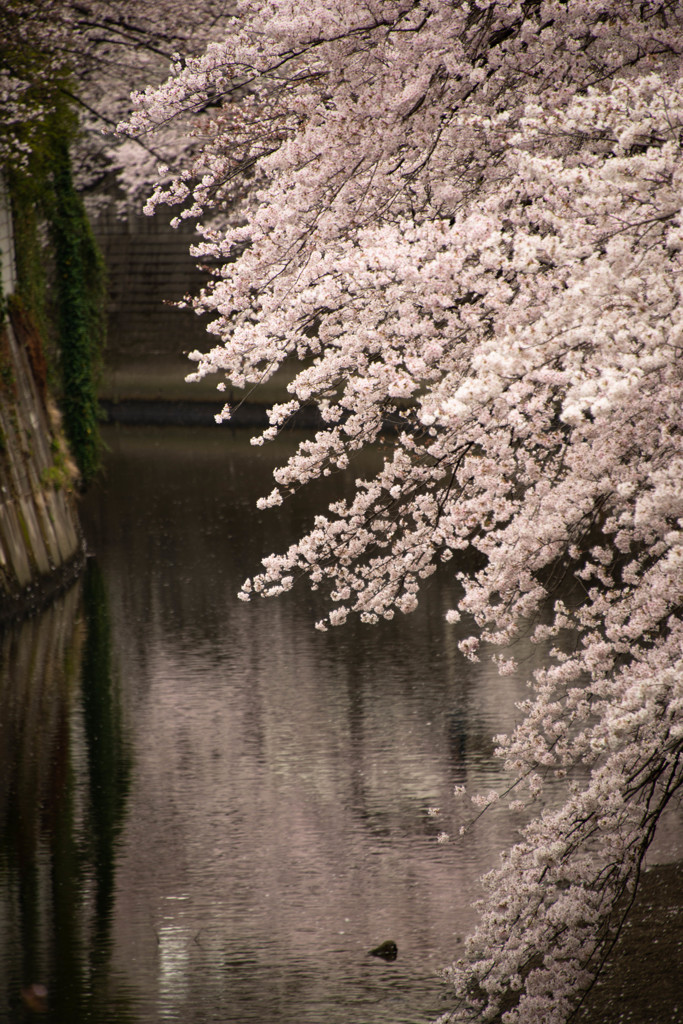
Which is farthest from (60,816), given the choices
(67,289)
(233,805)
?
(67,289)

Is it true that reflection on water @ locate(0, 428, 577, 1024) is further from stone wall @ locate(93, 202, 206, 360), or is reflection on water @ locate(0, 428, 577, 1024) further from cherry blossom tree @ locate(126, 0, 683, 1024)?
stone wall @ locate(93, 202, 206, 360)

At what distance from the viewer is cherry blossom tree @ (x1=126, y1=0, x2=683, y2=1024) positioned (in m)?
3.96

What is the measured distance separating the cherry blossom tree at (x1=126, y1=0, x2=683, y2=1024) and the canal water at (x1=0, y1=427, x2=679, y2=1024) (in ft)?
3.59

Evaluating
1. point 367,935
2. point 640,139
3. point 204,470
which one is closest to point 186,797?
point 367,935

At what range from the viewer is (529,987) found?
4996mm

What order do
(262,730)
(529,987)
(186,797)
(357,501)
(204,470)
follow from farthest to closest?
(204,470)
(262,730)
(186,797)
(357,501)
(529,987)

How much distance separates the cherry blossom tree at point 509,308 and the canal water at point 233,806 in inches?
43.0

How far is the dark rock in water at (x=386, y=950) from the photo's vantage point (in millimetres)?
6707

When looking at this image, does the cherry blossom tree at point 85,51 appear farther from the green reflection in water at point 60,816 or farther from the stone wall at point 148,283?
the stone wall at point 148,283

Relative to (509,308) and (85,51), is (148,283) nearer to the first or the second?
→ (85,51)

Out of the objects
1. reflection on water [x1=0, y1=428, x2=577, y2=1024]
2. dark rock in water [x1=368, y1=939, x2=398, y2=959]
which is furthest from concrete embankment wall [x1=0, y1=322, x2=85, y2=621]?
dark rock in water [x1=368, y1=939, x2=398, y2=959]

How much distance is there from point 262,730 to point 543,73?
6505 mm

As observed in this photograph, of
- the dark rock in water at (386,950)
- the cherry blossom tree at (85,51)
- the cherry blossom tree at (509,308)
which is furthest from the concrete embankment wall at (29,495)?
the cherry blossom tree at (509,308)

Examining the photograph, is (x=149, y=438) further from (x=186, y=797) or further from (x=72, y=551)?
(x=186, y=797)
